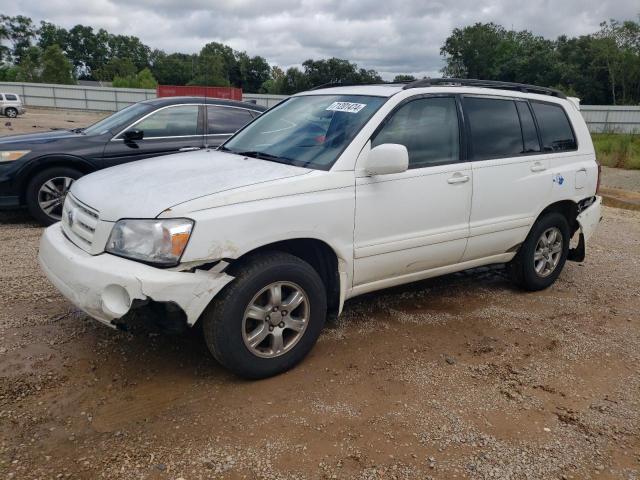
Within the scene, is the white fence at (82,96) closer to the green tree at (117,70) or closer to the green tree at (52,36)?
the green tree at (117,70)

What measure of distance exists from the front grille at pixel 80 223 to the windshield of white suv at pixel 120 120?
12.1 ft

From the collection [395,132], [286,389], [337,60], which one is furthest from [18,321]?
[337,60]

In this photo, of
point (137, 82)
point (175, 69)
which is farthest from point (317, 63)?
point (175, 69)

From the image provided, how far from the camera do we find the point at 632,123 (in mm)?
29500

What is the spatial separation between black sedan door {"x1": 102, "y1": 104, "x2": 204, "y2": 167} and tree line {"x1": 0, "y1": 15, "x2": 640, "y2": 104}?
47.1 ft

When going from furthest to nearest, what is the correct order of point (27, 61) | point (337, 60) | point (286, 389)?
point (27, 61)
point (337, 60)
point (286, 389)

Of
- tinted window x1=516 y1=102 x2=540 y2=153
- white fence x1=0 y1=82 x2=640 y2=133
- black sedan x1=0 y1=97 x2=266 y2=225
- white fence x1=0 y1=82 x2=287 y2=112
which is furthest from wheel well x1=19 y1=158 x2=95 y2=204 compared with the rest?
white fence x1=0 y1=82 x2=287 y2=112

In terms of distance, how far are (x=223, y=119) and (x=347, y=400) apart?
518 centimetres

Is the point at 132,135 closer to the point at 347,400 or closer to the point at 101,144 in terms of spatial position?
the point at 101,144

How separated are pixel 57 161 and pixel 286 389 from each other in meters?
4.85

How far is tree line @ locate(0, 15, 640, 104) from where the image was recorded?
2142 inches

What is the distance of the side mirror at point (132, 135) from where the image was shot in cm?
673

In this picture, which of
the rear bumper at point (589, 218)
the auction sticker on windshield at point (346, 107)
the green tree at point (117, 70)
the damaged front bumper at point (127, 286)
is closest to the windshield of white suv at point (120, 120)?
the auction sticker on windshield at point (346, 107)

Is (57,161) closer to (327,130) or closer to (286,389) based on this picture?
(327,130)
